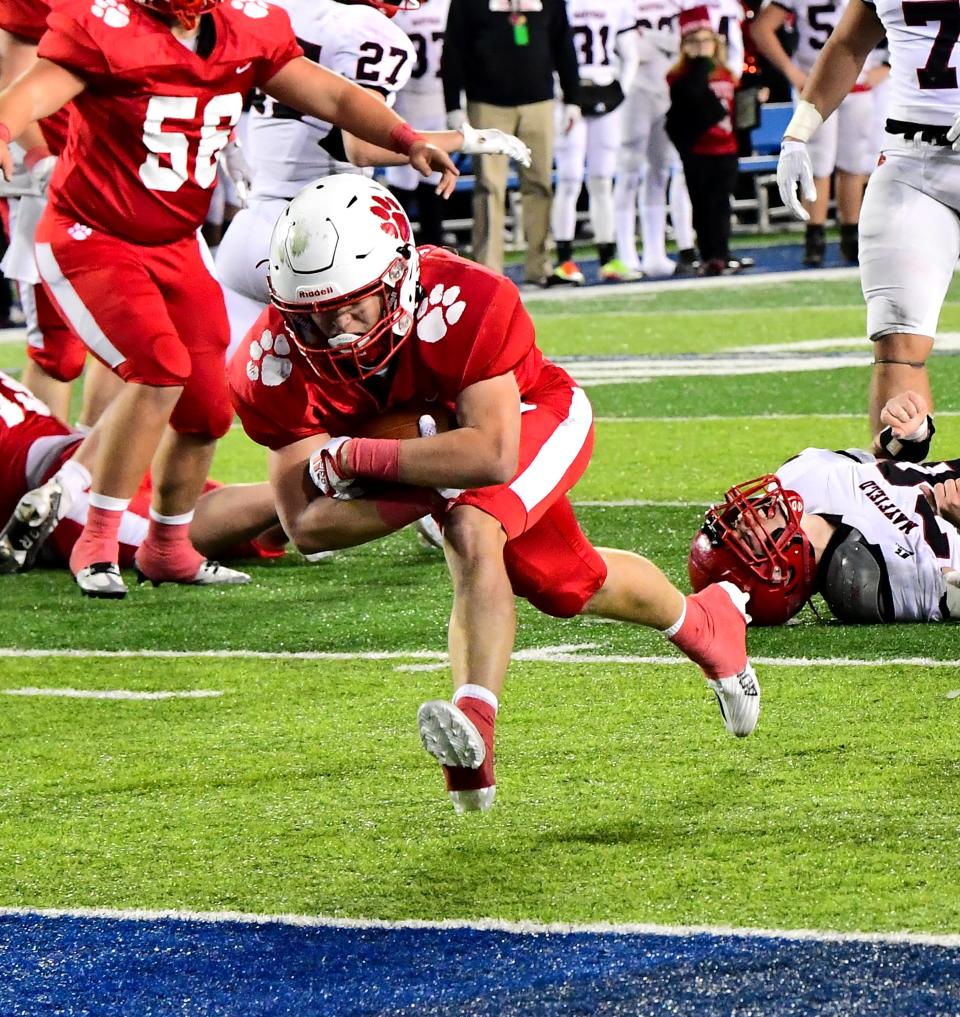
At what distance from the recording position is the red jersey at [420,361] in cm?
367

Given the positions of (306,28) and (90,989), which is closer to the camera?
(90,989)

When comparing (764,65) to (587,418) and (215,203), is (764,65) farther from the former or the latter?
(587,418)

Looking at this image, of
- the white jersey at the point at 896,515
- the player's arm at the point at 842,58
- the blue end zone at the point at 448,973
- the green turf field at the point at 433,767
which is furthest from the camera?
the player's arm at the point at 842,58

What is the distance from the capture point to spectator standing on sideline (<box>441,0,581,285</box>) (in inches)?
519

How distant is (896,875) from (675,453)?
471 cm

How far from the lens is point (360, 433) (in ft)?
12.8

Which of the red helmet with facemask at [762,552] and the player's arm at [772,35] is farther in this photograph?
the player's arm at [772,35]

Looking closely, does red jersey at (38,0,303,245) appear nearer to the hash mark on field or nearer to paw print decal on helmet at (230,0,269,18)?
paw print decal on helmet at (230,0,269,18)

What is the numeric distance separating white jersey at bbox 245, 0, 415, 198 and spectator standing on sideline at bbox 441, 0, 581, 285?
611 centimetres

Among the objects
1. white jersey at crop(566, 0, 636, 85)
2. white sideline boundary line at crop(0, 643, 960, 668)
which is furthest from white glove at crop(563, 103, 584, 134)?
white sideline boundary line at crop(0, 643, 960, 668)

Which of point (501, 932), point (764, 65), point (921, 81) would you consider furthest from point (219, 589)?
point (764, 65)

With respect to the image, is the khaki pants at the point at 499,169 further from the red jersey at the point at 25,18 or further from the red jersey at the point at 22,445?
the red jersey at the point at 22,445

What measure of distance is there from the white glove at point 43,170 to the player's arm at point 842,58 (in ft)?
7.74

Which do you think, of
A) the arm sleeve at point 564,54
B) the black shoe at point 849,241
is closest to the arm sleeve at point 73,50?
the arm sleeve at point 564,54
